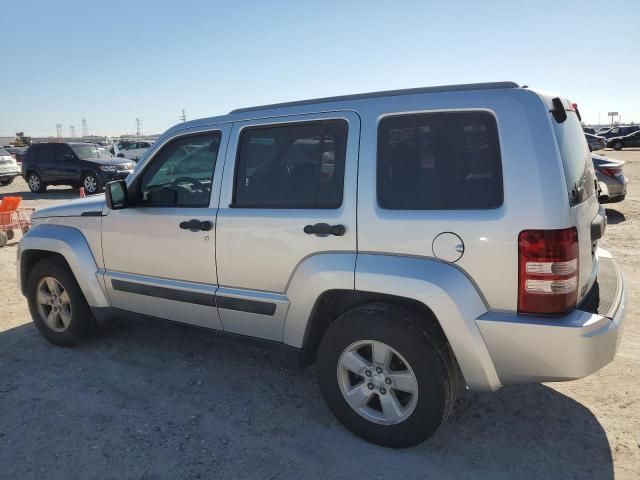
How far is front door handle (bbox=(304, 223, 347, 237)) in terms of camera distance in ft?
9.23

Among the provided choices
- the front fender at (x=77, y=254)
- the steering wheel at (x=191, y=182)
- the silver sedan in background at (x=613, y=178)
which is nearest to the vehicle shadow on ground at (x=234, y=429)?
the front fender at (x=77, y=254)

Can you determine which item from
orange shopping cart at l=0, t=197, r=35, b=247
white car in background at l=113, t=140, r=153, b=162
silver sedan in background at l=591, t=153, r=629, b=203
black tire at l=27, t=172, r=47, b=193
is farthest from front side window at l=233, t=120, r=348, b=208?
white car in background at l=113, t=140, r=153, b=162

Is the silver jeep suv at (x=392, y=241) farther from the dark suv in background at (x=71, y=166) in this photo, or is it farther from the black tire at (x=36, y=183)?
the black tire at (x=36, y=183)

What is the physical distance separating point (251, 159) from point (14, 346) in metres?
2.96

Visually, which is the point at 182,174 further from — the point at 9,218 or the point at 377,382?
the point at 9,218

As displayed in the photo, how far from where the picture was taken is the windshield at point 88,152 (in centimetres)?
1677

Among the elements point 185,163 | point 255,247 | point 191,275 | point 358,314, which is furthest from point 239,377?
point 185,163

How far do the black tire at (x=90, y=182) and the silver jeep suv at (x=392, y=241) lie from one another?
1381cm

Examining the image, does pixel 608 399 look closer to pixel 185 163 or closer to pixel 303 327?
pixel 303 327

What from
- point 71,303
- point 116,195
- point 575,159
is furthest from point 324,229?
point 71,303

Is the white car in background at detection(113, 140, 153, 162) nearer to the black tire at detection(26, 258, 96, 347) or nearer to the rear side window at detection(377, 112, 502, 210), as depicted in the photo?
the black tire at detection(26, 258, 96, 347)

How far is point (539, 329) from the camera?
2.35 meters

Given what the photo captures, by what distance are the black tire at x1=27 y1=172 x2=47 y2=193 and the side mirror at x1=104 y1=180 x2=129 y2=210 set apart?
16055mm

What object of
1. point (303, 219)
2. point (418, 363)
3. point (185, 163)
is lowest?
point (418, 363)
